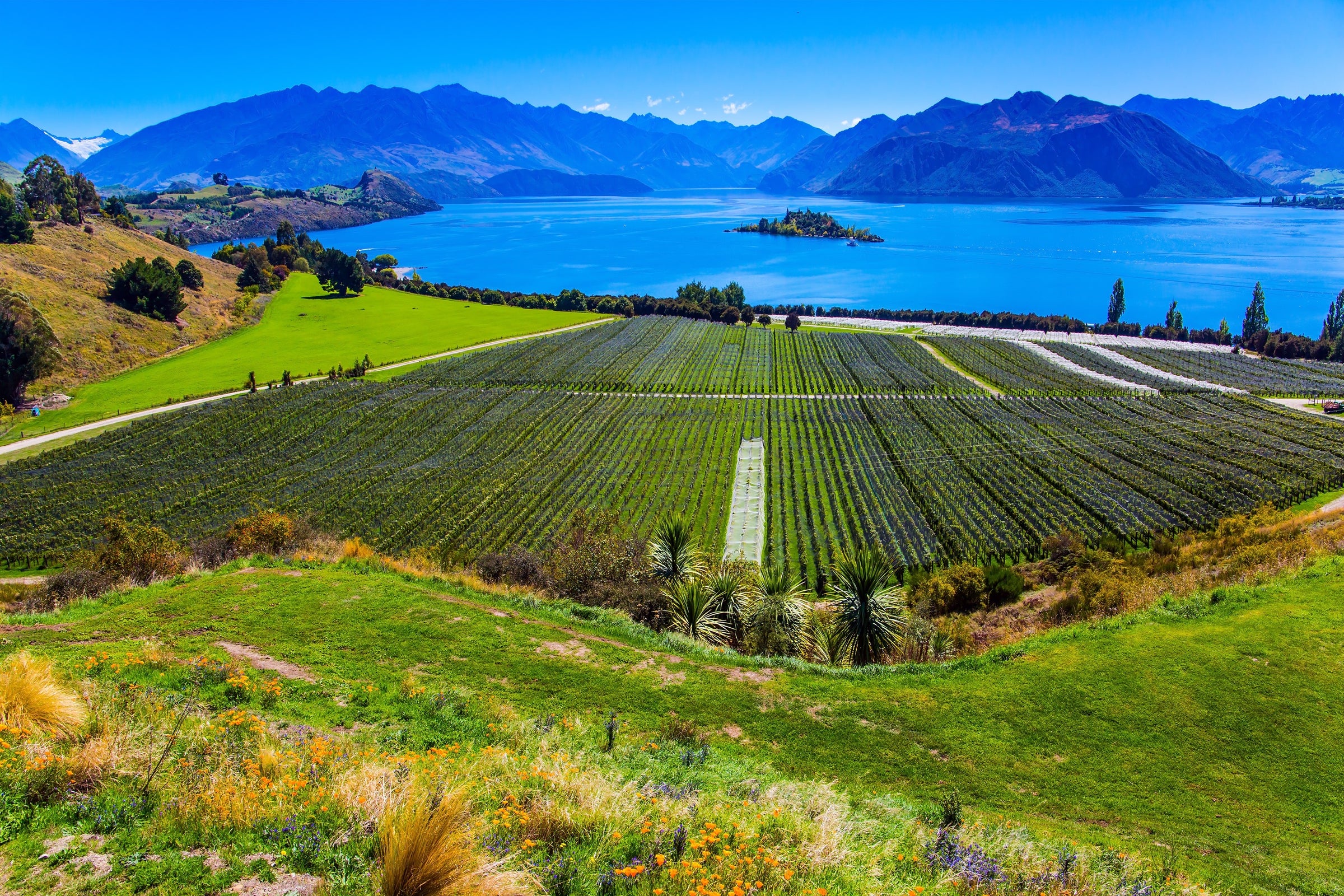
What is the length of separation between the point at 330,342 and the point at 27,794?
9306 cm

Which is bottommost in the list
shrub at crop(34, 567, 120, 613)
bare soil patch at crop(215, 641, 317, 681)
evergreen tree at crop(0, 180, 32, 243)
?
shrub at crop(34, 567, 120, 613)

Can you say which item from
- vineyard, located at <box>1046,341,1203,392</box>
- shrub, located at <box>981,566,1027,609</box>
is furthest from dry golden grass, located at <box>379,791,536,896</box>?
vineyard, located at <box>1046,341,1203,392</box>

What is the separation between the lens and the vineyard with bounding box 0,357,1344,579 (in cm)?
3678

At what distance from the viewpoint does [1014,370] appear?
3147 inches

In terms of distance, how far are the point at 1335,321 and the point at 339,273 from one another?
6582 inches

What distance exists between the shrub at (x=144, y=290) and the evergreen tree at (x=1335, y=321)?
535ft

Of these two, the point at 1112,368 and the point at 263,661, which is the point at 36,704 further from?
the point at 1112,368

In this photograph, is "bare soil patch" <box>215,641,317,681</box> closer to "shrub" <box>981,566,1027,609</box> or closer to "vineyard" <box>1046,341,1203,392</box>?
"shrub" <box>981,566,1027,609</box>

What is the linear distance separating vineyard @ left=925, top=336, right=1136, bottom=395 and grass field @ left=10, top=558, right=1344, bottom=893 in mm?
55988

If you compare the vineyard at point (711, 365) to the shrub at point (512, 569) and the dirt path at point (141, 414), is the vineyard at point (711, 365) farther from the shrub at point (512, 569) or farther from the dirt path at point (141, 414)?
the shrub at point (512, 569)

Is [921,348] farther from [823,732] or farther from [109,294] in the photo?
[109,294]

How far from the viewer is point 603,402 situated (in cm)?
6500

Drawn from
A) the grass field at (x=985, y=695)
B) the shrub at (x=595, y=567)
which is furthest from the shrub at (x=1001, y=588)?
the shrub at (x=595, y=567)

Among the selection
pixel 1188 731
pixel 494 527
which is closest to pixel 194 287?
pixel 494 527
